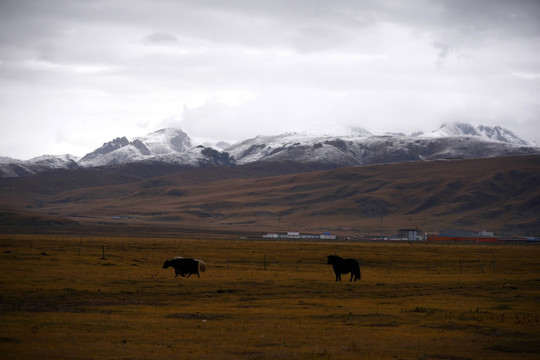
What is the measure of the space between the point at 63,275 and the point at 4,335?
72.6ft

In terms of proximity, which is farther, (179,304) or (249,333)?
(179,304)

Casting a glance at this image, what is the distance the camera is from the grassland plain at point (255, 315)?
75.5ft

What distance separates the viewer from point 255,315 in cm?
3102

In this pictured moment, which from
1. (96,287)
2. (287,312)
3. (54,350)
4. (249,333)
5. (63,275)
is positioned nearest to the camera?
(54,350)

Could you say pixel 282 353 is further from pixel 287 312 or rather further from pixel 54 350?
pixel 287 312

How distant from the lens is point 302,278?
50219 mm

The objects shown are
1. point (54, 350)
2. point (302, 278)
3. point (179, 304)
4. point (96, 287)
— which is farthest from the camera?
point (302, 278)

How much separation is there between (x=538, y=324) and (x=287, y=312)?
1151 cm

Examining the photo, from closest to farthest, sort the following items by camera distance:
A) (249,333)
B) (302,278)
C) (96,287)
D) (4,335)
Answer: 1. (4,335)
2. (249,333)
3. (96,287)
4. (302,278)

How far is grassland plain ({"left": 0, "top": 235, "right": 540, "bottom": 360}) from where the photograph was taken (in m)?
23.0

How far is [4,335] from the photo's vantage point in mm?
23797

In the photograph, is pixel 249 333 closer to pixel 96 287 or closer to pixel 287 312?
pixel 287 312

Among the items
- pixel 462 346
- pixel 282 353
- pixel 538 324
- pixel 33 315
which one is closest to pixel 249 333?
pixel 282 353

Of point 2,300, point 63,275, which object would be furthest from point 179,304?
point 63,275
